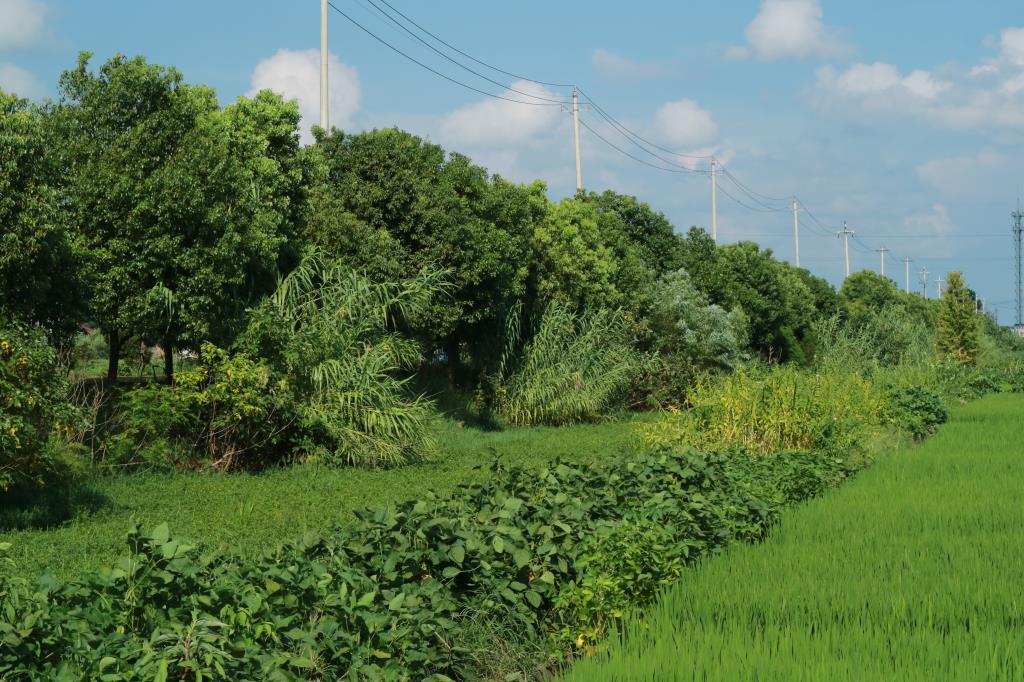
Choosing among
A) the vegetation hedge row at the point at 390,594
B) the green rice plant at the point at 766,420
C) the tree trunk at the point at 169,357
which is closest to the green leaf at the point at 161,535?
the vegetation hedge row at the point at 390,594

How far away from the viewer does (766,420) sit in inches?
614

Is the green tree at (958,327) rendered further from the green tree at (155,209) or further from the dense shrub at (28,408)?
the dense shrub at (28,408)

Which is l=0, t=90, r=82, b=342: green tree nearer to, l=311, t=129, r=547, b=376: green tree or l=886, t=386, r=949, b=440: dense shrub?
l=311, t=129, r=547, b=376: green tree

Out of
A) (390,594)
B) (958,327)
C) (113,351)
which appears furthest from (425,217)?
(958,327)

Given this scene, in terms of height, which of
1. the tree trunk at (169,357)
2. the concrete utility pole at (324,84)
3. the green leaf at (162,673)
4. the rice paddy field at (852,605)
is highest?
the concrete utility pole at (324,84)

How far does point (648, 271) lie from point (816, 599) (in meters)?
27.3

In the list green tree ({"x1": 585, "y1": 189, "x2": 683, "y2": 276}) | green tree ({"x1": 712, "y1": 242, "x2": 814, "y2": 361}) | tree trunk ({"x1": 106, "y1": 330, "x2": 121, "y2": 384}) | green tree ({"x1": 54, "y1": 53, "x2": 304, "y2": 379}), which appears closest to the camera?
green tree ({"x1": 54, "y1": 53, "x2": 304, "y2": 379})

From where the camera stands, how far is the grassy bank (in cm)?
944

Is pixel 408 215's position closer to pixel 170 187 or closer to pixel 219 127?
pixel 219 127

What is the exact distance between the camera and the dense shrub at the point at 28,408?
10.4 m

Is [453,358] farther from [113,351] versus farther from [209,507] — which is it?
[209,507]

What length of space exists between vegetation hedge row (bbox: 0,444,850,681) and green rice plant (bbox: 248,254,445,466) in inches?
267

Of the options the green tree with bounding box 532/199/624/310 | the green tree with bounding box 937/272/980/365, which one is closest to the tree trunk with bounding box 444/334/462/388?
Result: the green tree with bounding box 532/199/624/310

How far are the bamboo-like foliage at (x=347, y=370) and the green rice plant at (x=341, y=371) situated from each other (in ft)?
0.05
